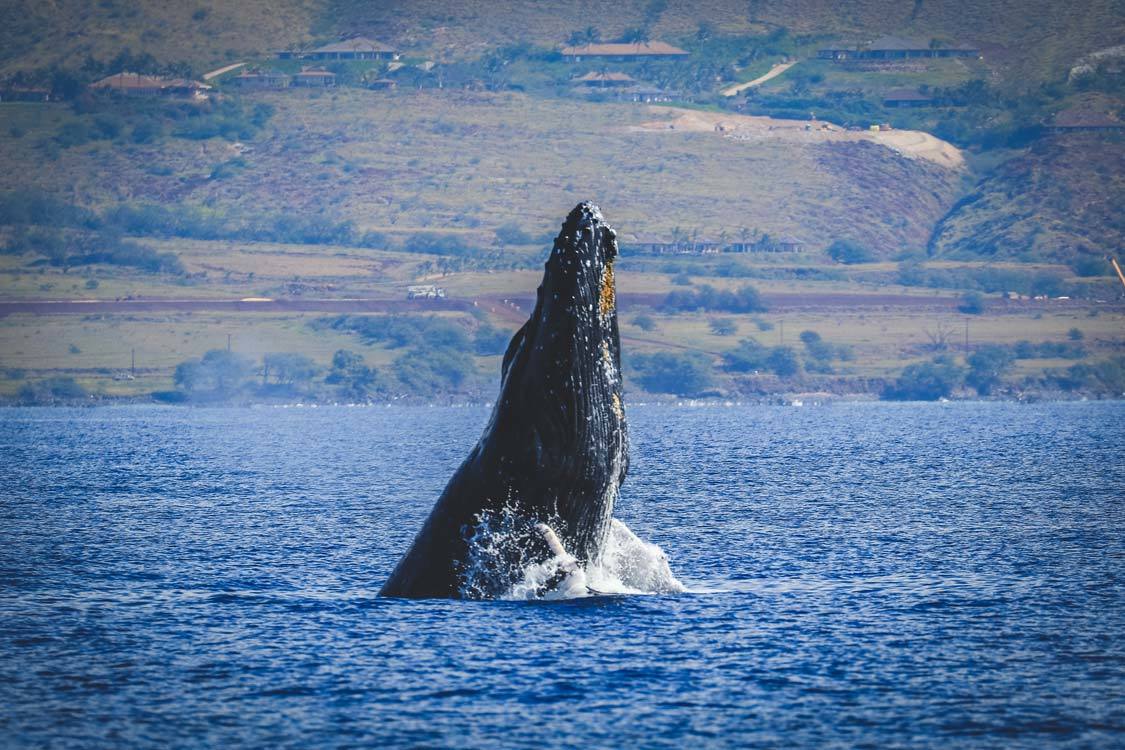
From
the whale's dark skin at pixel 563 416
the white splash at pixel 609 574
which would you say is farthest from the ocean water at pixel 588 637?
the whale's dark skin at pixel 563 416

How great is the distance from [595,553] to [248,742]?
20.2 ft

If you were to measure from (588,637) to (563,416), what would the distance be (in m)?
5.12

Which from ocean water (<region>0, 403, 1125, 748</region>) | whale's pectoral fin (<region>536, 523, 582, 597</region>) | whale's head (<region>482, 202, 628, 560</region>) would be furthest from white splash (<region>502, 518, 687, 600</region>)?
whale's head (<region>482, 202, 628, 560</region>)

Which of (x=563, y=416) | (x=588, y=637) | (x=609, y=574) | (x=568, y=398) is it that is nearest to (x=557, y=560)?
(x=563, y=416)

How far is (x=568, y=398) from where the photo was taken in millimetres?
24875

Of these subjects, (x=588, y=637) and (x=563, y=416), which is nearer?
(x=563, y=416)

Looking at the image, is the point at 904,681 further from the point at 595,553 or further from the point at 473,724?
the point at 473,724

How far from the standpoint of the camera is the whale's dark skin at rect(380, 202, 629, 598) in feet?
82.0

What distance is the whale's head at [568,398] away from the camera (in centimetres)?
2498

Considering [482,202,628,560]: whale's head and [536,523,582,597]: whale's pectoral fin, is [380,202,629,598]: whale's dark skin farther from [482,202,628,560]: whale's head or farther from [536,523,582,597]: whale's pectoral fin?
[536,523,582,597]: whale's pectoral fin

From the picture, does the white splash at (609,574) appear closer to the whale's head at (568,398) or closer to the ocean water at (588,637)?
the ocean water at (588,637)

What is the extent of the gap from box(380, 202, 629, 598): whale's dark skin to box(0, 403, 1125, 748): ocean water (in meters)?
2.63

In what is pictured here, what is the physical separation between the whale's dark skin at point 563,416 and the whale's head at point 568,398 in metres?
0.01

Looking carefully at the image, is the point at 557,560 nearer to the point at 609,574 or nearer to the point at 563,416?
the point at 563,416
